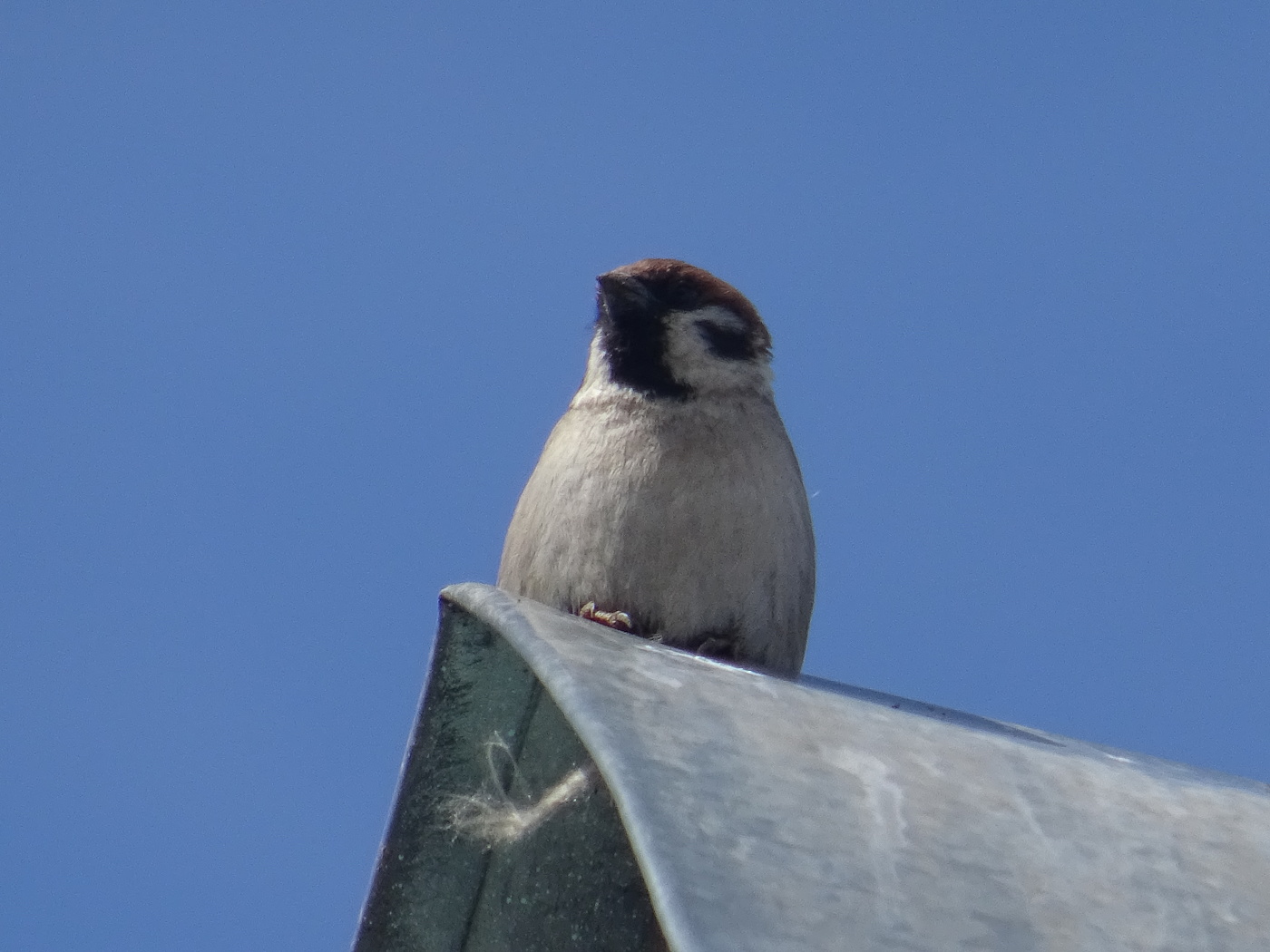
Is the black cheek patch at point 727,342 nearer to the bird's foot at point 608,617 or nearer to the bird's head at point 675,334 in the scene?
the bird's head at point 675,334

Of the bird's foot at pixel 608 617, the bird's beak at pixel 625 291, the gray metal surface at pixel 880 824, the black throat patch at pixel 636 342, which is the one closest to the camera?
the gray metal surface at pixel 880 824

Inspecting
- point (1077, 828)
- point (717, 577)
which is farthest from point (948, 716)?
point (717, 577)

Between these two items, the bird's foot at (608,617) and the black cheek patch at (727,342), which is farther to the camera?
the black cheek patch at (727,342)

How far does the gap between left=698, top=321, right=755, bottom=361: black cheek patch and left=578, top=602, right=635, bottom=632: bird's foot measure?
3.00 feet

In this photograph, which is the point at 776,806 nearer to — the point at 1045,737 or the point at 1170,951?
the point at 1170,951

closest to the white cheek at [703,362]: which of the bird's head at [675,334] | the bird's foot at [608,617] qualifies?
the bird's head at [675,334]

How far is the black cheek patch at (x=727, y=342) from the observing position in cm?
431

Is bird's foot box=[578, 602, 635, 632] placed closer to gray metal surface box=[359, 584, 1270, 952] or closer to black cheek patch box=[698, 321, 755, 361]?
black cheek patch box=[698, 321, 755, 361]

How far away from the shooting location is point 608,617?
3674 millimetres

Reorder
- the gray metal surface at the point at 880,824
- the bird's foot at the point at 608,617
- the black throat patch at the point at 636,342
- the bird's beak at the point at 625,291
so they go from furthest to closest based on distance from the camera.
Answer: the bird's beak at the point at 625,291 < the black throat patch at the point at 636,342 < the bird's foot at the point at 608,617 < the gray metal surface at the point at 880,824

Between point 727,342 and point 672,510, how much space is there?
0.76m

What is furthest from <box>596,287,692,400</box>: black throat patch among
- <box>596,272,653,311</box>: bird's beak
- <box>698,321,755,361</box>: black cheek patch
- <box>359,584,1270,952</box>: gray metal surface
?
<box>359,584,1270,952</box>: gray metal surface

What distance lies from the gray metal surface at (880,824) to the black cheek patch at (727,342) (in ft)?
7.01

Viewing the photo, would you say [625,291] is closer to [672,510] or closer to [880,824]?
[672,510]
